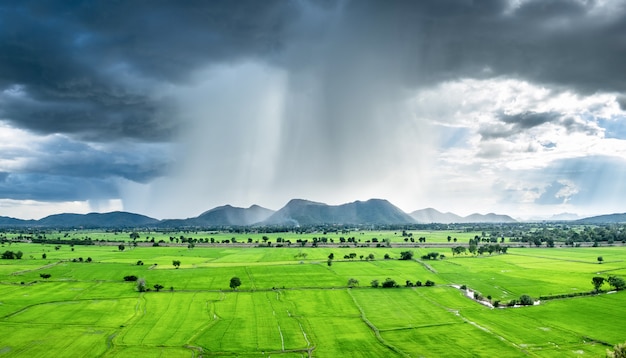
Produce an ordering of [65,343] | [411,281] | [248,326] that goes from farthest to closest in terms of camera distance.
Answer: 1. [411,281]
2. [248,326]
3. [65,343]

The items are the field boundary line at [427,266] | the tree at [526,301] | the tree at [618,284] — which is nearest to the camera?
the tree at [526,301]

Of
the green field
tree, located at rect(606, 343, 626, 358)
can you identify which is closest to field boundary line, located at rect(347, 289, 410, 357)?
the green field

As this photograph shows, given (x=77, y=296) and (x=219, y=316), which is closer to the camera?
(x=219, y=316)

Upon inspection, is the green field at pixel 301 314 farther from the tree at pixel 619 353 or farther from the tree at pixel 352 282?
the tree at pixel 619 353

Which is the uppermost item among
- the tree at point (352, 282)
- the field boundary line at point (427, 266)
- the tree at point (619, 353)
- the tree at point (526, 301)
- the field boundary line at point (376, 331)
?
the field boundary line at point (427, 266)

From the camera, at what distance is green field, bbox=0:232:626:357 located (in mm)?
83250

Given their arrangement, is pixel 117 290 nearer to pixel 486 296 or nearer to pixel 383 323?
pixel 383 323

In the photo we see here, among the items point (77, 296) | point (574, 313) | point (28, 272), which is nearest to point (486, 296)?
point (574, 313)

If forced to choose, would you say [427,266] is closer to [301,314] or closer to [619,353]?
[301,314]

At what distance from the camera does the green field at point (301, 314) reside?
8325 cm

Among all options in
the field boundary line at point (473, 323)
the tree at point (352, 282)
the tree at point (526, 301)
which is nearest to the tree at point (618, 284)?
the tree at point (526, 301)

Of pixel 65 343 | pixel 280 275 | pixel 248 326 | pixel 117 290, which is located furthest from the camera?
pixel 280 275

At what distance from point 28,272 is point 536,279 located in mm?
177766

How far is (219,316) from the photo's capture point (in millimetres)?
104438
